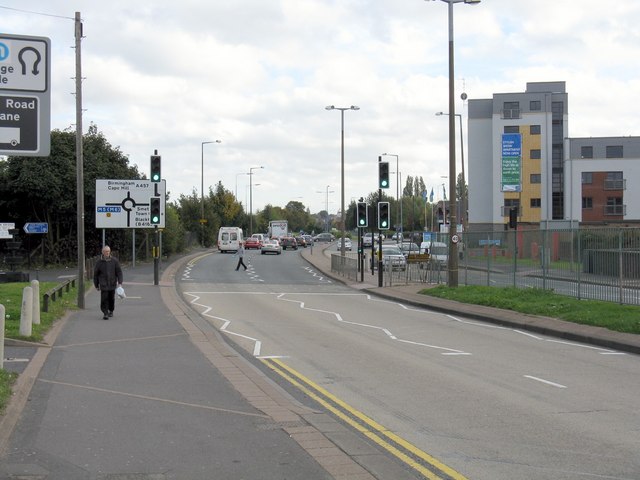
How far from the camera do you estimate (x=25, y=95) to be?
8.20m

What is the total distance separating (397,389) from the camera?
410 inches

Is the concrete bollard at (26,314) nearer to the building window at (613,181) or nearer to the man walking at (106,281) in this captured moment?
the man walking at (106,281)

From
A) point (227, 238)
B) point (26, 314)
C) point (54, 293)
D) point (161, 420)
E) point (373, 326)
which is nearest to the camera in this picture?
point (161, 420)

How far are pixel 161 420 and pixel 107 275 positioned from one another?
35.8 feet

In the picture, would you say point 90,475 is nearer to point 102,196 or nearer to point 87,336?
point 87,336

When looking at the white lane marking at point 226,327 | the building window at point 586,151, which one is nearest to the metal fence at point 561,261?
the white lane marking at point 226,327

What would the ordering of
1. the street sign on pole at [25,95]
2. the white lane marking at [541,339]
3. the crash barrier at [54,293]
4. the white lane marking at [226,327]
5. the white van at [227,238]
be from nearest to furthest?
the street sign on pole at [25,95], the white lane marking at [226,327], the white lane marking at [541,339], the crash barrier at [54,293], the white van at [227,238]

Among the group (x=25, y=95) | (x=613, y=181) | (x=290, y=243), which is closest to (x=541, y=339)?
(x=25, y=95)

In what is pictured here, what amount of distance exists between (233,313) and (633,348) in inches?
441

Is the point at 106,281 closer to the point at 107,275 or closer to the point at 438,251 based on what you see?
the point at 107,275

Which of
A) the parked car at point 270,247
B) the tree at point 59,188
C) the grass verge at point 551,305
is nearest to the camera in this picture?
the grass verge at point 551,305

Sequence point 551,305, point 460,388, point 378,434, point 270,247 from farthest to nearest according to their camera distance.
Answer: point 270,247 < point 551,305 < point 460,388 < point 378,434

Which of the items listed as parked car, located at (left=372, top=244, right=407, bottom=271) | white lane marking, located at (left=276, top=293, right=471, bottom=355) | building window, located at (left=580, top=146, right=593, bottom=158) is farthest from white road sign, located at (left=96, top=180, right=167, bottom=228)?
building window, located at (left=580, top=146, right=593, bottom=158)

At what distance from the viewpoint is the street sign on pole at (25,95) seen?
8070mm
